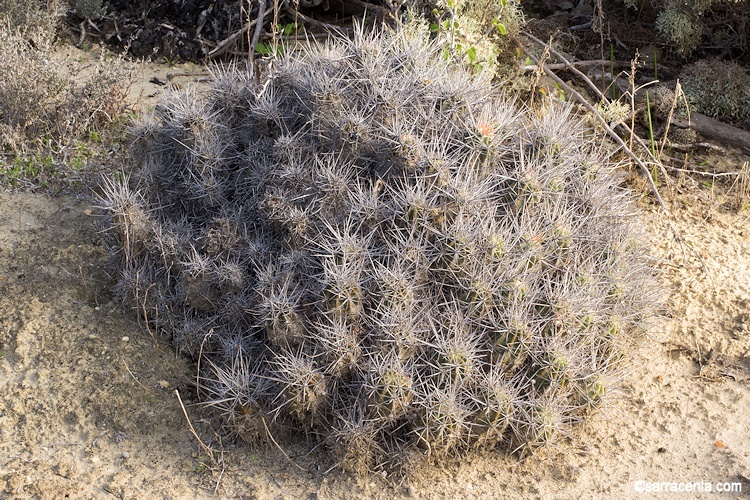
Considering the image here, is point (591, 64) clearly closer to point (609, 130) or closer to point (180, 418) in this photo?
point (609, 130)

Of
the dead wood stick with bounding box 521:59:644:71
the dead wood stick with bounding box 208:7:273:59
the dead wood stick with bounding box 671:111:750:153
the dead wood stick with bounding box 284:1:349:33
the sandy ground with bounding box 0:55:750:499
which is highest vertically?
the dead wood stick with bounding box 521:59:644:71

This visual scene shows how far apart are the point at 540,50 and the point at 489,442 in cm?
360

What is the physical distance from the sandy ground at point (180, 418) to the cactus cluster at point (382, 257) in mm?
141

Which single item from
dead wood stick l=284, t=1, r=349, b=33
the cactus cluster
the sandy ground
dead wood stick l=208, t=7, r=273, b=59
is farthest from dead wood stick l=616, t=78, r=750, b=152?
dead wood stick l=208, t=7, r=273, b=59

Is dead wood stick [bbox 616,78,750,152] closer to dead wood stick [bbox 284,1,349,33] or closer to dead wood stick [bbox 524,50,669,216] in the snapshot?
dead wood stick [bbox 524,50,669,216]

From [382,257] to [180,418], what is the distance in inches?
46.8

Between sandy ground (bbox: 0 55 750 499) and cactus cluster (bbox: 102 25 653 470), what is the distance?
0.14 metres

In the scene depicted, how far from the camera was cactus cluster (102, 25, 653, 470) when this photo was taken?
330 cm

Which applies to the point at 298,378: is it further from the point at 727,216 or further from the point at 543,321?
the point at 727,216

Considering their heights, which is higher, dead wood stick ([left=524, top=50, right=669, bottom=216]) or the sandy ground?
dead wood stick ([left=524, top=50, right=669, bottom=216])

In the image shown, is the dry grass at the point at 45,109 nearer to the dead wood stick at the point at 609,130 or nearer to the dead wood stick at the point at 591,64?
the dead wood stick at the point at 609,130

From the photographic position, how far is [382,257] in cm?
345

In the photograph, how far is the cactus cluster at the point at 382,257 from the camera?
10.8 ft

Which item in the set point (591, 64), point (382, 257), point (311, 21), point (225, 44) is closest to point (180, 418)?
point (382, 257)
